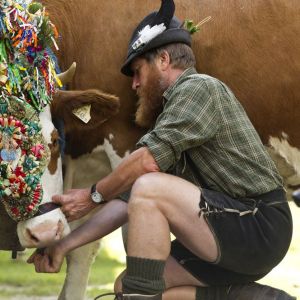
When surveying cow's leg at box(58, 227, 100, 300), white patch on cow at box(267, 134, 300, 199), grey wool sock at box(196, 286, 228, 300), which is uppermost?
white patch on cow at box(267, 134, 300, 199)

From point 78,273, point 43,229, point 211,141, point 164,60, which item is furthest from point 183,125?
point 78,273

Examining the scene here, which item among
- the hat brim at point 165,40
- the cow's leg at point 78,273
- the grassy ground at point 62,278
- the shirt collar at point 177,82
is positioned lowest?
the grassy ground at point 62,278

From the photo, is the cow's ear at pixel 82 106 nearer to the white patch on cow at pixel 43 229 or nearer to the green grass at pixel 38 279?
the white patch on cow at pixel 43 229

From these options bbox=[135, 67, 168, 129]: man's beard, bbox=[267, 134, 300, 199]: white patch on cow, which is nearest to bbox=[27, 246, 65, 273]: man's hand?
bbox=[135, 67, 168, 129]: man's beard

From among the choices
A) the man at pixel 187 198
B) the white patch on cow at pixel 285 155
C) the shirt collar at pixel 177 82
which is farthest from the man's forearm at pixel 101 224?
the white patch on cow at pixel 285 155

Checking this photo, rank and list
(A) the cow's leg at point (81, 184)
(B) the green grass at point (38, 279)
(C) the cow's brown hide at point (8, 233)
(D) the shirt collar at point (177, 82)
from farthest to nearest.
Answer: (B) the green grass at point (38, 279), (A) the cow's leg at point (81, 184), (C) the cow's brown hide at point (8, 233), (D) the shirt collar at point (177, 82)

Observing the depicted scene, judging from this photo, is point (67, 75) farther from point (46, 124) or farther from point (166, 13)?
point (166, 13)

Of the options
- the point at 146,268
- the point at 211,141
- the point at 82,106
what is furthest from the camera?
the point at 82,106

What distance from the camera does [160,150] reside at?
4.70 m

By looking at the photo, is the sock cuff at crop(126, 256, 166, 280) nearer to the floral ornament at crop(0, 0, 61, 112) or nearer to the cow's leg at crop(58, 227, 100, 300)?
the floral ornament at crop(0, 0, 61, 112)

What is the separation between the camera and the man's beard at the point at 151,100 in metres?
5.13

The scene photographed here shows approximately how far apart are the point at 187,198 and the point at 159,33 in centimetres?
101

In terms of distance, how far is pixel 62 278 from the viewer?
8484 mm

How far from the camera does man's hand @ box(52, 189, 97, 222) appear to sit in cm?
501
